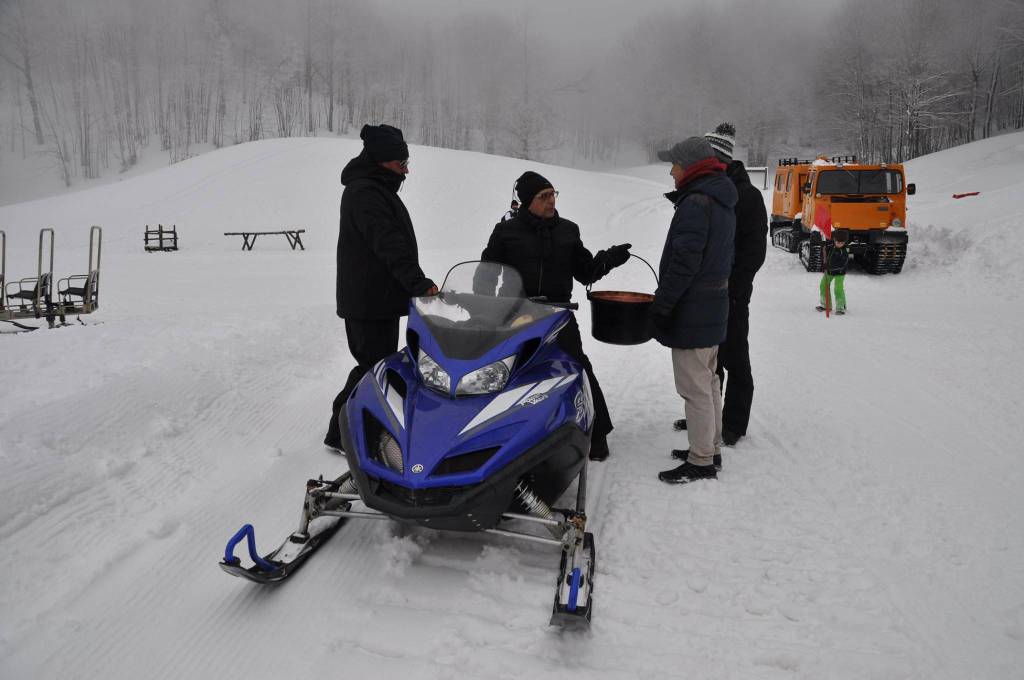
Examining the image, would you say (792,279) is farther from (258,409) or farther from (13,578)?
(13,578)

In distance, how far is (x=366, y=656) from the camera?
2.18m

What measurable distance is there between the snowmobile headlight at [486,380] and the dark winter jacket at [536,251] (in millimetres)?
1096

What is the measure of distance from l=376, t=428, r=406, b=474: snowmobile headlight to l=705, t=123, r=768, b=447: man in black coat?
244 cm

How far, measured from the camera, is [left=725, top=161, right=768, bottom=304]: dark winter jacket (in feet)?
13.5

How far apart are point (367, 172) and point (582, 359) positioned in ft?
5.86

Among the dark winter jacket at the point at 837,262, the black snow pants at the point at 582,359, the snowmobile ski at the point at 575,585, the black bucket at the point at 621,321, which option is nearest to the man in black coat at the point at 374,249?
the black snow pants at the point at 582,359

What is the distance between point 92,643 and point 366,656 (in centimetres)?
106

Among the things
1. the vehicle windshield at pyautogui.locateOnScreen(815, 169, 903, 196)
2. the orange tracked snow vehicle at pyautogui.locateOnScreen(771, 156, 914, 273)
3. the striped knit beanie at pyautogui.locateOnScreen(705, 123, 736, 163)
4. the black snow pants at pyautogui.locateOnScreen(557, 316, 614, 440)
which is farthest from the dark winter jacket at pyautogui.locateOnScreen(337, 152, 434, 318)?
the vehicle windshield at pyautogui.locateOnScreen(815, 169, 903, 196)

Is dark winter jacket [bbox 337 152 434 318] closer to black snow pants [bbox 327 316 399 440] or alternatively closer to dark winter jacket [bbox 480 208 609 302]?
black snow pants [bbox 327 316 399 440]

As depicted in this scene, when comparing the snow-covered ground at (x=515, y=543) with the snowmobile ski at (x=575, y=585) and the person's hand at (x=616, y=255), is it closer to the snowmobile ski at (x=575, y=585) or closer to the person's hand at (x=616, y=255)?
the snowmobile ski at (x=575, y=585)

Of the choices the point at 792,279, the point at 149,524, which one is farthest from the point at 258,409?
the point at 792,279

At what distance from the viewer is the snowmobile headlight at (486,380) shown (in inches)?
106

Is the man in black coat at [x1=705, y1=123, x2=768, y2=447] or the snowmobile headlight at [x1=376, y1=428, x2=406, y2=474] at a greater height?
the man in black coat at [x1=705, y1=123, x2=768, y2=447]

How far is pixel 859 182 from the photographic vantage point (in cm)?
1274
